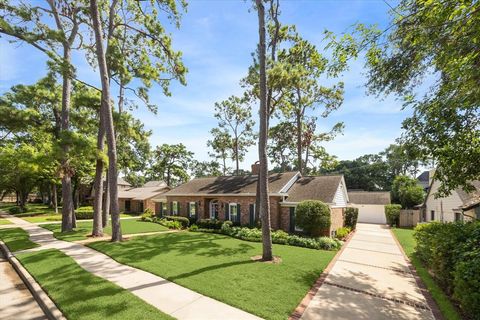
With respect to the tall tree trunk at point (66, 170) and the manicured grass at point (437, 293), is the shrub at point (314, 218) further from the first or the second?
the tall tree trunk at point (66, 170)

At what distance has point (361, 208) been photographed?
33.2m

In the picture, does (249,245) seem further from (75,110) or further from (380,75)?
(75,110)

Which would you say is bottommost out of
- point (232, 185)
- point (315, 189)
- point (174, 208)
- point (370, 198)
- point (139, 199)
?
point (174, 208)

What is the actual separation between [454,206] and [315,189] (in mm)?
10338

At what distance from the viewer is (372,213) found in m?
32.3

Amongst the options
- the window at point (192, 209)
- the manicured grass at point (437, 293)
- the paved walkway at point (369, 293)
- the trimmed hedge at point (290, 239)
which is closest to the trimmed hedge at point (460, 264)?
the manicured grass at point (437, 293)

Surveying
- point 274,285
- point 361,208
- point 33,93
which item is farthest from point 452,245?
point 361,208

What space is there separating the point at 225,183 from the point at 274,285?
666 inches

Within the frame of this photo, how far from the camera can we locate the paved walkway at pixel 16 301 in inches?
230

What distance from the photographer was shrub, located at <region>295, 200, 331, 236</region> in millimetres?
15219

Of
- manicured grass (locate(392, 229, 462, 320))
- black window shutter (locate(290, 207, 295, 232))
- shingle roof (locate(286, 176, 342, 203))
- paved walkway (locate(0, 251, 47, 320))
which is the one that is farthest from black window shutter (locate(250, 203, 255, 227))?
paved walkway (locate(0, 251, 47, 320))

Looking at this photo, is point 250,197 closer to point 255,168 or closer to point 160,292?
point 255,168

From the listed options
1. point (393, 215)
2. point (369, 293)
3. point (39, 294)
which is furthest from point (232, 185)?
point (393, 215)

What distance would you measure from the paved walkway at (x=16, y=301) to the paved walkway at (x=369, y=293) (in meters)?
6.59
